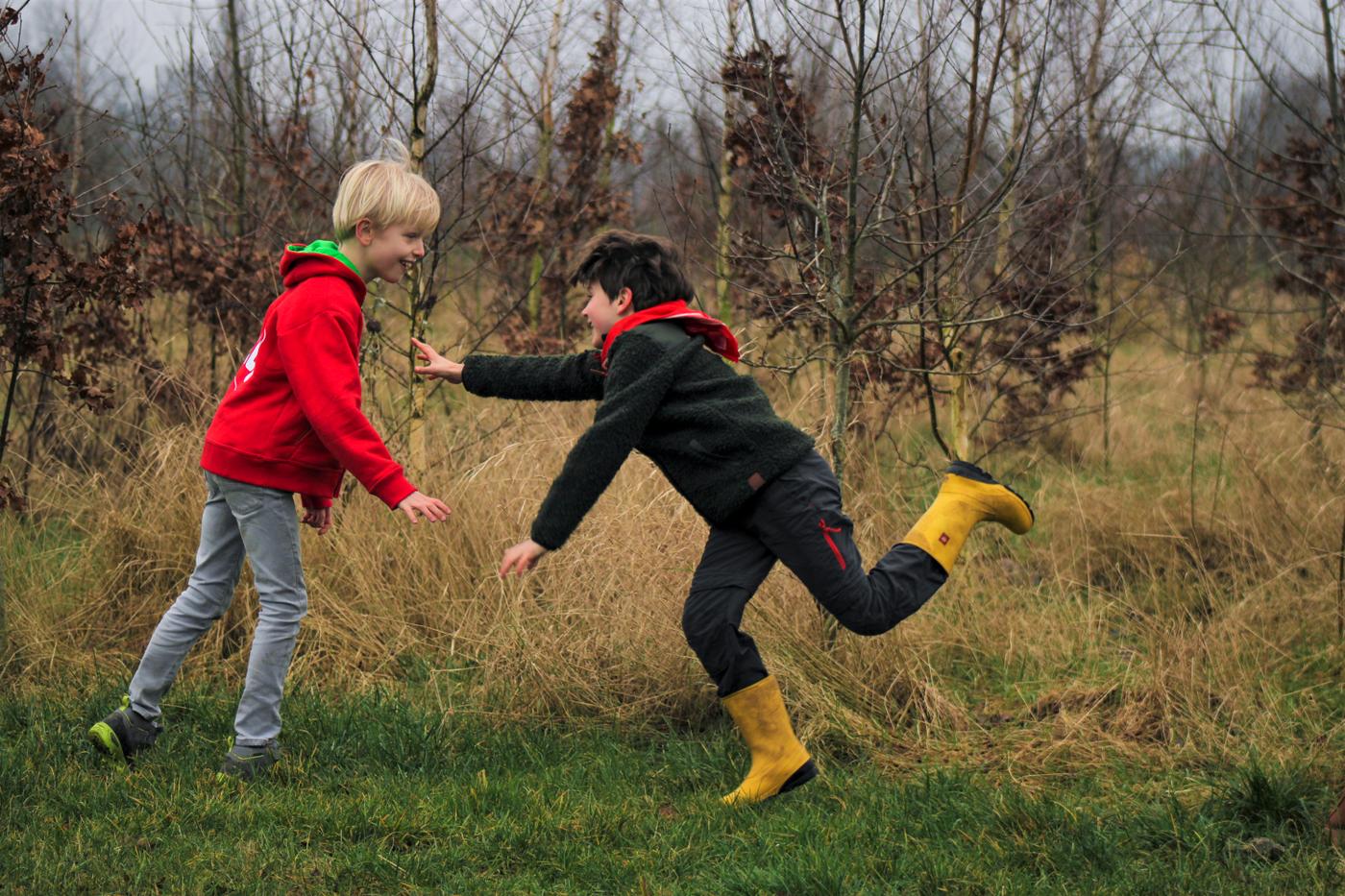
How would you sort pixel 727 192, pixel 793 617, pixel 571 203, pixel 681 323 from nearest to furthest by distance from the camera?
pixel 681 323
pixel 793 617
pixel 727 192
pixel 571 203

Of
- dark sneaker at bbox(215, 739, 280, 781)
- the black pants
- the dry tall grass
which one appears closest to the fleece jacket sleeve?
the black pants

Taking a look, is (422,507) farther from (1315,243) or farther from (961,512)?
(1315,243)

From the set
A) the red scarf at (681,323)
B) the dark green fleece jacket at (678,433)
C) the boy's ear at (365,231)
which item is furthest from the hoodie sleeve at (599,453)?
the boy's ear at (365,231)

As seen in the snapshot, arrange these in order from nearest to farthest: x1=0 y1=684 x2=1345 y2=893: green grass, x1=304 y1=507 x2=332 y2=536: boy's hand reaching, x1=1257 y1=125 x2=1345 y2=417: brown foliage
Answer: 1. x1=0 y1=684 x2=1345 y2=893: green grass
2. x1=304 y1=507 x2=332 y2=536: boy's hand reaching
3. x1=1257 y1=125 x2=1345 y2=417: brown foliage

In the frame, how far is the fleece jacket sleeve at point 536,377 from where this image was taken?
372cm

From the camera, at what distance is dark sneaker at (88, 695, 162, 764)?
11.4 ft

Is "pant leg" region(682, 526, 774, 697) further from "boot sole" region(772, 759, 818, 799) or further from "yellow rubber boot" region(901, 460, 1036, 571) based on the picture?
"yellow rubber boot" region(901, 460, 1036, 571)

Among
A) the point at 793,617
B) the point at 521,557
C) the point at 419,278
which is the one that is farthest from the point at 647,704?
the point at 419,278

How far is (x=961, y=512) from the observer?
3.77m

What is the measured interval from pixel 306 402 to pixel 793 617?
183cm

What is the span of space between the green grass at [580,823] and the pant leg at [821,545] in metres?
0.47

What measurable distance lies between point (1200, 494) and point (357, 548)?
14.3ft

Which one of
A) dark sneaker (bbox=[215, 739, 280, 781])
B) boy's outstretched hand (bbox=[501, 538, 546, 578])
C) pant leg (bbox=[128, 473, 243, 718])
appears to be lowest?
dark sneaker (bbox=[215, 739, 280, 781])

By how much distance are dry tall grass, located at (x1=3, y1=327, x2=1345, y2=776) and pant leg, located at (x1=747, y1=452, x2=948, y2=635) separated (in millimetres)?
584
